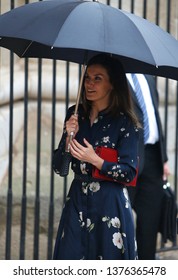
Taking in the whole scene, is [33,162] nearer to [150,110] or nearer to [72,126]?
[150,110]

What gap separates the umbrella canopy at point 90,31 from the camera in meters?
3.56

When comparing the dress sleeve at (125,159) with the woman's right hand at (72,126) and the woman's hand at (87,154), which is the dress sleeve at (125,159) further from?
the woman's right hand at (72,126)

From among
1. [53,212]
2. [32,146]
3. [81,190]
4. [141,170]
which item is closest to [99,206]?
[81,190]

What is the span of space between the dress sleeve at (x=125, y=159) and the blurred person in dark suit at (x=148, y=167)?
1069mm

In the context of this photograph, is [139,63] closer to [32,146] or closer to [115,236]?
[115,236]

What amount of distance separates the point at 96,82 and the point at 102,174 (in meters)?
0.49

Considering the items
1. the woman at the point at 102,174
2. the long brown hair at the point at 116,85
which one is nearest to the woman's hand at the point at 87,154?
the woman at the point at 102,174


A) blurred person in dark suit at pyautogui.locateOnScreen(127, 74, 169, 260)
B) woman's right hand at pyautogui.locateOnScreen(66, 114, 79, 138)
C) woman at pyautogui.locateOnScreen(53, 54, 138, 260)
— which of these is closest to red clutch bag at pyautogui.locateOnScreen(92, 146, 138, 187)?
woman at pyautogui.locateOnScreen(53, 54, 138, 260)

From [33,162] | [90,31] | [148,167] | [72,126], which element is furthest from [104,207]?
[33,162]

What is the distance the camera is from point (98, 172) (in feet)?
13.0

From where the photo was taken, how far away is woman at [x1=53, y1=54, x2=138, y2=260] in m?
3.97

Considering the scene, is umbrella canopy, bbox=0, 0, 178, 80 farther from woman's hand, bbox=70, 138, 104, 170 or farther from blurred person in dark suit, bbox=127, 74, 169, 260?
blurred person in dark suit, bbox=127, 74, 169, 260

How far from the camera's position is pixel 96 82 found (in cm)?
403

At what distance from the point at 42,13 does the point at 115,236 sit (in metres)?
1.21
